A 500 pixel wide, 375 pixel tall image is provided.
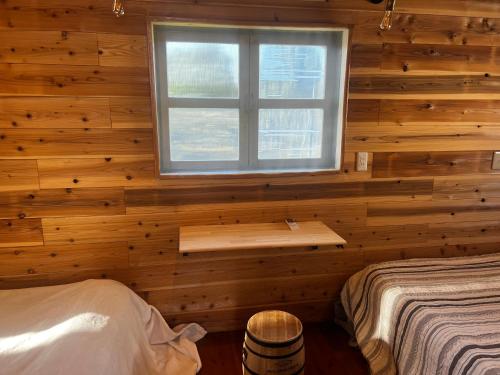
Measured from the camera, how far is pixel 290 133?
209 cm

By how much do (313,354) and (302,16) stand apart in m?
1.92

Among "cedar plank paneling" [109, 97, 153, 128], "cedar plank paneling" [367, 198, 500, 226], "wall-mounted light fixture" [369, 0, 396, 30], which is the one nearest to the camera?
"wall-mounted light fixture" [369, 0, 396, 30]

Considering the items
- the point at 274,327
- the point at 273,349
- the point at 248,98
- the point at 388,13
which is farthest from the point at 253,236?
the point at 388,13

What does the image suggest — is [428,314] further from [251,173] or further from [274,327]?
[251,173]

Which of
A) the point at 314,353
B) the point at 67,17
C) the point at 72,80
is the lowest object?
the point at 314,353

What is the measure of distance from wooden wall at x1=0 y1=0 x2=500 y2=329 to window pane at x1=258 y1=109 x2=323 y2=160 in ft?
0.57

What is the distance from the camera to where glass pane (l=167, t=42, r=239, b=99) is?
1.89 m

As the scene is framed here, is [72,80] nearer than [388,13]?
No

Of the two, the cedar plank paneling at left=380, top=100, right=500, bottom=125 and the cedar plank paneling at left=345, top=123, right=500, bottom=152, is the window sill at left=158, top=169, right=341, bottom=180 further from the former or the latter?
the cedar plank paneling at left=380, top=100, right=500, bottom=125

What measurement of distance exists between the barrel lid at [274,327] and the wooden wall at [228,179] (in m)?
0.56

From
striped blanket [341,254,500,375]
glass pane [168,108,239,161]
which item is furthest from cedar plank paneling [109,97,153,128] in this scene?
striped blanket [341,254,500,375]

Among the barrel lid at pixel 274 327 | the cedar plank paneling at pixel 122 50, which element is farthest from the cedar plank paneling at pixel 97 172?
the barrel lid at pixel 274 327

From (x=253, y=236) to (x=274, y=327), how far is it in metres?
0.48

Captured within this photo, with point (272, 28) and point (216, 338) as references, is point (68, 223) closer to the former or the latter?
point (216, 338)
